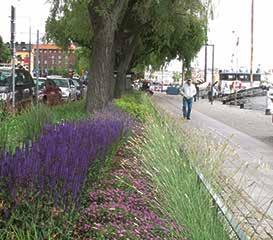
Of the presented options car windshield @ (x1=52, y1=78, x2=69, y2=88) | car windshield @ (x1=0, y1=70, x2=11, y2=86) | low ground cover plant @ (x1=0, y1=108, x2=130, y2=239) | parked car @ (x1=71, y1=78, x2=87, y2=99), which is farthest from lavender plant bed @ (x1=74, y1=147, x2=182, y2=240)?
car windshield @ (x1=52, y1=78, x2=69, y2=88)

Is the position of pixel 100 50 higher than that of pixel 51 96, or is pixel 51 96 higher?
pixel 100 50

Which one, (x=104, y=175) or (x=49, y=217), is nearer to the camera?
(x=49, y=217)

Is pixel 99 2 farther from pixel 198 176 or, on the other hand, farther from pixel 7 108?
pixel 198 176

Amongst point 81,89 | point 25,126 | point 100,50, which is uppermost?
point 100,50

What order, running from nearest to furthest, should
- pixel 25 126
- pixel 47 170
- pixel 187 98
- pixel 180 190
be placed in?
pixel 47 170 < pixel 180 190 < pixel 25 126 < pixel 187 98

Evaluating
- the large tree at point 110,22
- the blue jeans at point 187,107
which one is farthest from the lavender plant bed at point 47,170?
the blue jeans at point 187,107

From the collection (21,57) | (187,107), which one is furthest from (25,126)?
(21,57)

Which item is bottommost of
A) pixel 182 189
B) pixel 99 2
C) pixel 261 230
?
pixel 261 230

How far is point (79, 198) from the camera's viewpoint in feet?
15.1

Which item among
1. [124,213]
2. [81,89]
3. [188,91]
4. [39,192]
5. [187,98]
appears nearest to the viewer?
[39,192]

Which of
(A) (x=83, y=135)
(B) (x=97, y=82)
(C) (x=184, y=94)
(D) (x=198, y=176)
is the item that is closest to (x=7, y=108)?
(B) (x=97, y=82)

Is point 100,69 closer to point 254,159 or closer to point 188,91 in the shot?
point 254,159

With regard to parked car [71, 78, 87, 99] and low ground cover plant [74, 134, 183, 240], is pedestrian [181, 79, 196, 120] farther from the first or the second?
low ground cover plant [74, 134, 183, 240]

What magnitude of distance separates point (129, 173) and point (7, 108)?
20.4 feet
